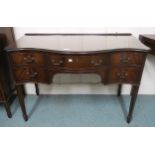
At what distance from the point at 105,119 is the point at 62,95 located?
626mm

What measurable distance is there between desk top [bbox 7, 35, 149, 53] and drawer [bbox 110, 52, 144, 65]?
0.14ft

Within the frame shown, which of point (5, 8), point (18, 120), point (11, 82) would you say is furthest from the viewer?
point (11, 82)

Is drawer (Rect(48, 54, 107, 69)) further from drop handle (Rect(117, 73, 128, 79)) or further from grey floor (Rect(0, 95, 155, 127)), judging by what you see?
grey floor (Rect(0, 95, 155, 127))

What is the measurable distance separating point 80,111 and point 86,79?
0.36m

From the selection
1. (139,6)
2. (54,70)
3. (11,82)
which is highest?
(139,6)

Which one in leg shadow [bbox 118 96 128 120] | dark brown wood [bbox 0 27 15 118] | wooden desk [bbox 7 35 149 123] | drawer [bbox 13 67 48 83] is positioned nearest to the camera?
wooden desk [bbox 7 35 149 123]

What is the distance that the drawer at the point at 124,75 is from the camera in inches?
50.5

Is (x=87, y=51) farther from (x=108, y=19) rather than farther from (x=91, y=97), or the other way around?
(x=91, y=97)

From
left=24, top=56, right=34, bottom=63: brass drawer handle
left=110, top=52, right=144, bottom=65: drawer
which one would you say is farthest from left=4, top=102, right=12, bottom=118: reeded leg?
left=110, top=52, right=144, bottom=65: drawer

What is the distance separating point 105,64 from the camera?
49.1 inches

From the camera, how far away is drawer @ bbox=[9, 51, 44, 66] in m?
1.23

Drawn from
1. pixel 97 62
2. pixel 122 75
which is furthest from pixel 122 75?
pixel 97 62

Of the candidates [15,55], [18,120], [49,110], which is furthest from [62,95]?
[15,55]

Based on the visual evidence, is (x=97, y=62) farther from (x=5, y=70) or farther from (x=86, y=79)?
(x=5, y=70)
